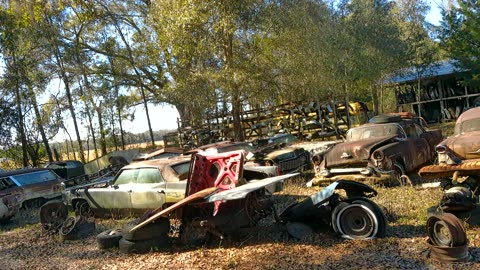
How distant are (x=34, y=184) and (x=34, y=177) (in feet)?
1.07

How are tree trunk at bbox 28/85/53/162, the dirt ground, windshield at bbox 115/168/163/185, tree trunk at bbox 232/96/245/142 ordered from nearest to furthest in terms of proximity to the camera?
the dirt ground
windshield at bbox 115/168/163/185
tree trunk at bbox 232/96/245/142
tree trunk at bbox 28/85/53/162

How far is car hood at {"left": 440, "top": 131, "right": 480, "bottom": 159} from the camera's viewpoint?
24.6ft

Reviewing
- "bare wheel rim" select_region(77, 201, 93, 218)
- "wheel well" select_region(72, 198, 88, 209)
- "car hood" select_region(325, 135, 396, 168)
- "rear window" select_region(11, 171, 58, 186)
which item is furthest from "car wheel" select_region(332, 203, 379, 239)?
"rear window" select_region(11, 171, 58, 186)

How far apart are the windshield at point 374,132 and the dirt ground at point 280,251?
6.84 ft

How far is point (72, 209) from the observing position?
1028 centimetres

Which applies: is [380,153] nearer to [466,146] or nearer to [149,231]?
[466,146]

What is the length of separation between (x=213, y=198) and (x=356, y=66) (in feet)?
54.2

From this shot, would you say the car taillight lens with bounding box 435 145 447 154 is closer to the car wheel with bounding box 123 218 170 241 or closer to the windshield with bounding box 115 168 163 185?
the car wheel with bounding box 123 218 170 241

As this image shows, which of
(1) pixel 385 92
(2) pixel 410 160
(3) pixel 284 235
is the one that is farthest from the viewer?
(1) pixel 385 92

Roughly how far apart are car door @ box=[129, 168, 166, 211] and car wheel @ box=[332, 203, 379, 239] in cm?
343

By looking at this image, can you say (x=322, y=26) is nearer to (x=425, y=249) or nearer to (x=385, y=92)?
(x=425, y=249)

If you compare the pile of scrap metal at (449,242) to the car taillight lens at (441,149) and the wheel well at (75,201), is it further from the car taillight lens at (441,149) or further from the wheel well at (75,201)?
the wheel well at (75,201)

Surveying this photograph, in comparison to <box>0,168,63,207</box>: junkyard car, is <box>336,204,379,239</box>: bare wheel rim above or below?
below

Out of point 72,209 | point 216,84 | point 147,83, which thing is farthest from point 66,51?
point 72,209
